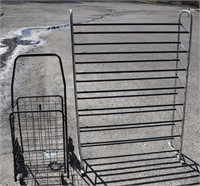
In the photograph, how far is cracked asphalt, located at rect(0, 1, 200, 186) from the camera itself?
459cm

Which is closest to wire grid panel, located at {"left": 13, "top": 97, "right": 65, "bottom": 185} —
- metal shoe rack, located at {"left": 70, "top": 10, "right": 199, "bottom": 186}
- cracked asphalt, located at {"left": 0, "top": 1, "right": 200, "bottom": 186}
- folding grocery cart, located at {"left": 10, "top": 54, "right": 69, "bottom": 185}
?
folding grocery cart, located at {"left": 10, "top": 54, "right": 69, "bottom": 185}

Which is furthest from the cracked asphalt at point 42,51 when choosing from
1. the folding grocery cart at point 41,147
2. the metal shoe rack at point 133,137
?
the metal shoe rack at point 133,137

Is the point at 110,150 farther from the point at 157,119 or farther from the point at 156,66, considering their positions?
the point at 156,66

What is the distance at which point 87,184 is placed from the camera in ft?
11.9

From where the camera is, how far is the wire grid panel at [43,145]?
3682mm

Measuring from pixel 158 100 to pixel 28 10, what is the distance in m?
14.6

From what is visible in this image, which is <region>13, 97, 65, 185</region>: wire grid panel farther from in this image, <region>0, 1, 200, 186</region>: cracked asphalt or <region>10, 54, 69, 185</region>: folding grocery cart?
<region>0, 1, 200, 186</region>: cracked asphalt

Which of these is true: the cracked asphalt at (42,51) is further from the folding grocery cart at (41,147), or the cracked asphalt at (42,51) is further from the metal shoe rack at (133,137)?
the metal shoe rack at (133,137)

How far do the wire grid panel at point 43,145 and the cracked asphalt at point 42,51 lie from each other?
0.22 metres

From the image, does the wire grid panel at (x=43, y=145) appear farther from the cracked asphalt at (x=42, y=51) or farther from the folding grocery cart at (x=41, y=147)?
the cracked asphalt at (x=42, y=51)

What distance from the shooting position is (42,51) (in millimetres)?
9312

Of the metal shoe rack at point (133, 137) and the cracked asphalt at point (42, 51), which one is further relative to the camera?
the cracked asphalt at point (42, 51)

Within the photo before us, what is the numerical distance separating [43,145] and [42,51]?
542 centimetres

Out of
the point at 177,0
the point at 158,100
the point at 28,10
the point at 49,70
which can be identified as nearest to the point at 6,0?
the point at 28,10
